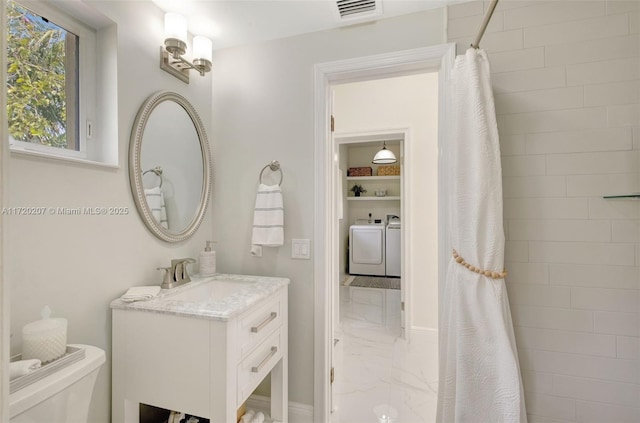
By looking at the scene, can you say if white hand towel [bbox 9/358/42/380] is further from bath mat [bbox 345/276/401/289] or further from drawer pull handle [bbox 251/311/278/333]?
bath mat [bbox 345/276/401/289]

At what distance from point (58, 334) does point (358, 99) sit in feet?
9.25

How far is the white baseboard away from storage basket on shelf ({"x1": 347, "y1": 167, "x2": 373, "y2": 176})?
15.9 feet

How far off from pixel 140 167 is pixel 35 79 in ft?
1.59

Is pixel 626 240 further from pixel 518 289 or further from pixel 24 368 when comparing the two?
pixel 24 368

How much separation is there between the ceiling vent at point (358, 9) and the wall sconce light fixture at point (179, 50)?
778mm

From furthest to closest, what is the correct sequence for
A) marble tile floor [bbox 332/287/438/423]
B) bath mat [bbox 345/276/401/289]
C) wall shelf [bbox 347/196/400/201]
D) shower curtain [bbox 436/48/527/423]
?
wall shelf [bbox 347/196/400/201] < bath mat [bbox 345/276/401/289] < marble tile floor [bbox 332/287/438/423] < shower curtain [bbox 436/48/527/423]

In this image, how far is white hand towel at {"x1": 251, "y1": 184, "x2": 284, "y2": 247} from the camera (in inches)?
68.9

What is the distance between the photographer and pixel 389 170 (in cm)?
596

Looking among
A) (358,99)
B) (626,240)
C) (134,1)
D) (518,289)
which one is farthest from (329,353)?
(358,99)

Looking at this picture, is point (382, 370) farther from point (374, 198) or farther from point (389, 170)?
point (389, 170)

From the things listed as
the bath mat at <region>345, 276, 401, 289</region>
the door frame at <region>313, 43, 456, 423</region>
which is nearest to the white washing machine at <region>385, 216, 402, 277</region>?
the bath mat at <region>345, 276, 401, 289</region>

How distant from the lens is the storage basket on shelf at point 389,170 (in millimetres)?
5859

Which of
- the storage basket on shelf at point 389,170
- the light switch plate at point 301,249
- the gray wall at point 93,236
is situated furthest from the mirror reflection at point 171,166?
the storage basket on shelf at point 389,170

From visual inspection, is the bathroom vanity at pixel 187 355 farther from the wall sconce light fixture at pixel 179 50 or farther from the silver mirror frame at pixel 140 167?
the wall sconce light fixture at pixel 179 50
